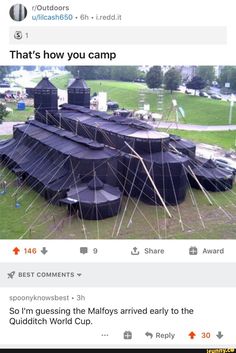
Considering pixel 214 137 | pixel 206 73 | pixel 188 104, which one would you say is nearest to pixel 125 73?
pixel 206 73

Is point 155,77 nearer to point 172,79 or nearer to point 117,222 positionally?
point 172,79

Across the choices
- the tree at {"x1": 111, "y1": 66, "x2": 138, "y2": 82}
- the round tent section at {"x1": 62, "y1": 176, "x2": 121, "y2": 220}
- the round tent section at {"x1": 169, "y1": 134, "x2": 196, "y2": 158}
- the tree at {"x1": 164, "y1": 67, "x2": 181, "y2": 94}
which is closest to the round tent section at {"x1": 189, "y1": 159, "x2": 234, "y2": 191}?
the round tent section at {"x1": 169, "y1": 134, "x2": 196, "y2": 158}

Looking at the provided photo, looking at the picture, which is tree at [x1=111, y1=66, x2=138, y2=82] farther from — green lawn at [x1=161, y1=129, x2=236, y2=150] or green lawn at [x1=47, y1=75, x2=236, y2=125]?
green lawn at [x1=161, y1=129, x2=236, y2=150]

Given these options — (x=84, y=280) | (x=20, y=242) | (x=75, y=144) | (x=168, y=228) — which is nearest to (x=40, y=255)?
(x=20, y=242)

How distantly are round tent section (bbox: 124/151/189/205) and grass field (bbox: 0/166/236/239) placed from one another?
642 millimetres

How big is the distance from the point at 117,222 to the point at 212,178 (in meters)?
8.19

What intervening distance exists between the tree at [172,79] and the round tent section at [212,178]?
3837cm

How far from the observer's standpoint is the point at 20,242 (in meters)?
8.21

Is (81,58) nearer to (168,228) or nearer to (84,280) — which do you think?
(84,280)

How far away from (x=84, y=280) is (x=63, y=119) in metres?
24.6

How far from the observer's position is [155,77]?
6272 cm

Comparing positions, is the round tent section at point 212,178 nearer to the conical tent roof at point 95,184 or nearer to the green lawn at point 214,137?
the conical tent roof at point 95,184

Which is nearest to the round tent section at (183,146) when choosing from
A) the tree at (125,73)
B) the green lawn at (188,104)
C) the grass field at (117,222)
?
the grass field at (117,222)

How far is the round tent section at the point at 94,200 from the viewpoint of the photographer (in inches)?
742
